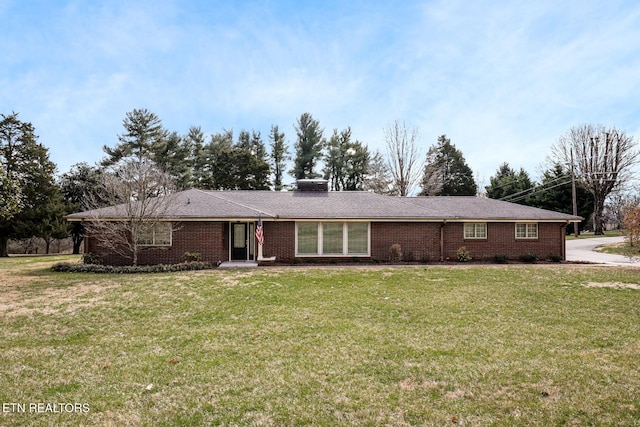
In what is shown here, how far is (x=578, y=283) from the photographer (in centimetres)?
1091

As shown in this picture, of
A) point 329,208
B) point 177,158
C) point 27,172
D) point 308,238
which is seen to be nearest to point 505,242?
point 329,208

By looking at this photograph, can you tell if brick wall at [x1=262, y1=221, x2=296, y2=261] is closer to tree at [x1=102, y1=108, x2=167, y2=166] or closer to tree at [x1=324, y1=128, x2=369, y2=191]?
tree at [x1=102, y1=108, x2=167, y2=166]

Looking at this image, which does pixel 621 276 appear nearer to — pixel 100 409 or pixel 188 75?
pixel 100 409

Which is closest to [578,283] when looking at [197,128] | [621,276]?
[621,276]

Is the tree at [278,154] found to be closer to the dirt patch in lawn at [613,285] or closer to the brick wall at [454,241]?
the brick wall at [454,241]

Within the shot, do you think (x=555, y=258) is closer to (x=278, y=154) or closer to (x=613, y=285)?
(x=613, y=285)

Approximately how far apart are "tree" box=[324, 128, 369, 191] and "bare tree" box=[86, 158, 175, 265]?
27.1 metres

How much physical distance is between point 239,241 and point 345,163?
86.4 feet

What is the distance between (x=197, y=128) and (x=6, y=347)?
128ft

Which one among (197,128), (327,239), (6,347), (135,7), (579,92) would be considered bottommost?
(6,347)

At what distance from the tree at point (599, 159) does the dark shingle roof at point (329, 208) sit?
83.8 ft

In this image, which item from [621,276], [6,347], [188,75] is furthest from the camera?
[188,75]

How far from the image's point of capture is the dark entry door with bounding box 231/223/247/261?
17.1m

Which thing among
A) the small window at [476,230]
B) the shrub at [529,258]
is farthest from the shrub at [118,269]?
the shrub at [529,258]
